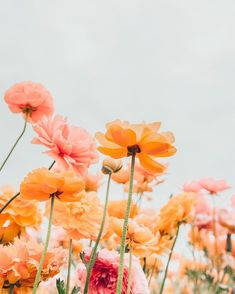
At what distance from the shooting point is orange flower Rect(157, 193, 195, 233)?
1.47 metres

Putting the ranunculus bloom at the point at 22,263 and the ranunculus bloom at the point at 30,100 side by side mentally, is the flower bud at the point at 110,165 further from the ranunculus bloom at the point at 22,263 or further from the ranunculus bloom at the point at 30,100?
the ranunculus bloom at the point at 30,100

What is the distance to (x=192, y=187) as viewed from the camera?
7.04 feet

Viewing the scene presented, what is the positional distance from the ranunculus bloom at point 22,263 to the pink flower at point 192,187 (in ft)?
4.23

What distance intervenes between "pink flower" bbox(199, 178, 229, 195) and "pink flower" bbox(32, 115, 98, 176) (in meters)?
1.19

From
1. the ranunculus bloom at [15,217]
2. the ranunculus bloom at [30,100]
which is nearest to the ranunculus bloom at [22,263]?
the ranunculus bloom at [15,217]

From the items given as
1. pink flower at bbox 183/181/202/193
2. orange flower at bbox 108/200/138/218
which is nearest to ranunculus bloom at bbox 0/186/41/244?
orange flower at bbox 108/200/138/218

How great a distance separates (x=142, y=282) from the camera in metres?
0.94

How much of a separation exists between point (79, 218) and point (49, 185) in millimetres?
235

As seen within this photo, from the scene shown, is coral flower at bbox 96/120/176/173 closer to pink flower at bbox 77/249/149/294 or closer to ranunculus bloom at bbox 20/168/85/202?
ranunculus bloom at bbox 20/168/85/202

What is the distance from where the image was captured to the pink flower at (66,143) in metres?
1.01

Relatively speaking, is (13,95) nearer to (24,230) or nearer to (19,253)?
(24,230)

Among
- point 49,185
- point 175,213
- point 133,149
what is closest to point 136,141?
point 133,149

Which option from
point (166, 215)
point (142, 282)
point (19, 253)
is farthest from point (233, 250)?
point (19, 253)

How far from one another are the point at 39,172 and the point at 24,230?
0.39 metres
